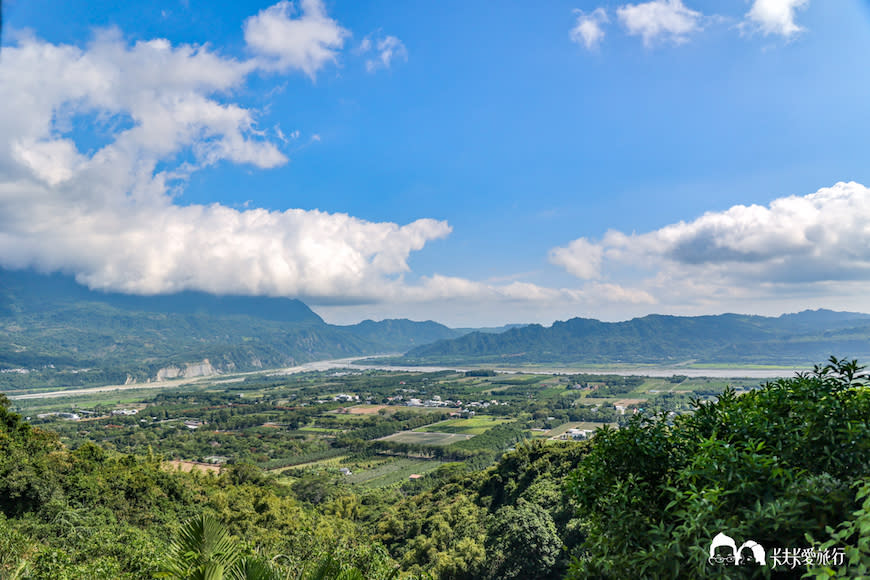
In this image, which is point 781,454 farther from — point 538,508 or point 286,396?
point 286,396

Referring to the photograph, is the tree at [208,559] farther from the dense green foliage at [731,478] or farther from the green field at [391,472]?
the green field at [391,472]

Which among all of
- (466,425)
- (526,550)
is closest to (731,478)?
(526,550)

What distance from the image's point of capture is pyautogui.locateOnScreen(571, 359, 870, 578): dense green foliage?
140 inches

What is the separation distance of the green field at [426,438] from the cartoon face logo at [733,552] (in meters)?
73.9

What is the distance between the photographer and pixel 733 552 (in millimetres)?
3574

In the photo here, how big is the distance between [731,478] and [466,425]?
304 feet

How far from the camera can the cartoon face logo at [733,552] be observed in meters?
3.54

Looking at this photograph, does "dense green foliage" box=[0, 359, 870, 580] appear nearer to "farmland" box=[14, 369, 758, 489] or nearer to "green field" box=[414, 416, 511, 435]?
"farmland" box=[14, 369, 758, 489]

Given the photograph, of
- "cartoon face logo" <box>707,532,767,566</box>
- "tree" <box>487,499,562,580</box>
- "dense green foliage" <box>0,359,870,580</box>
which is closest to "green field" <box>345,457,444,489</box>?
"dense green foliage" <box>0,359,870,580</box>

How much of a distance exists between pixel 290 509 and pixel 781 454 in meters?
33.7

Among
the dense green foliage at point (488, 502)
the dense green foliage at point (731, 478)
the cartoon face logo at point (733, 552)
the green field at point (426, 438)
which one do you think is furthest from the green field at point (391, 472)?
the cartoon face logo at point (733, 552)

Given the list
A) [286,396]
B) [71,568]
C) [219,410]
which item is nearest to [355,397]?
[286,396]

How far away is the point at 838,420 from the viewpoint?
426 cm

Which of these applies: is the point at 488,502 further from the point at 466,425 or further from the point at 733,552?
the point at 466,425
